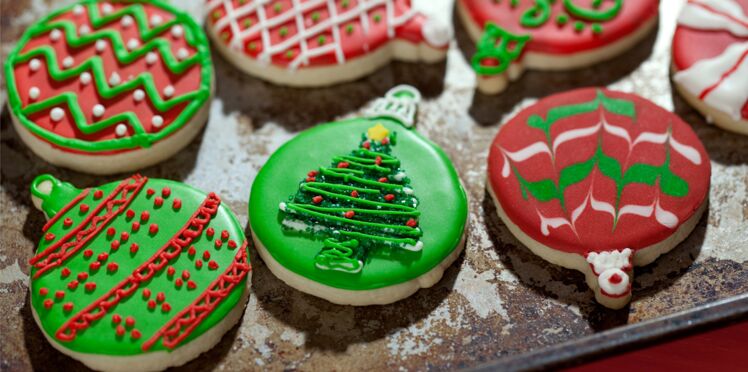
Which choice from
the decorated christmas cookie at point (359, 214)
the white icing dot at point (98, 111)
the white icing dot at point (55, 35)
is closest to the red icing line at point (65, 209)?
the white icing dot at point (98, 111)

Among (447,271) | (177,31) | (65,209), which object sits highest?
(177,31)

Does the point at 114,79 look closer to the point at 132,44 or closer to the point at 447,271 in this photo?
the point at 132,44

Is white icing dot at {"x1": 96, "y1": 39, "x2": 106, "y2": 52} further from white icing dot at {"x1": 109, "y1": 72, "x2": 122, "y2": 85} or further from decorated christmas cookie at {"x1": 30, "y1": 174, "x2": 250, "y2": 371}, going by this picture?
decorated christmas cookie at {"x1": 30, "y1": 174, "x2": 250, "y2": 371}

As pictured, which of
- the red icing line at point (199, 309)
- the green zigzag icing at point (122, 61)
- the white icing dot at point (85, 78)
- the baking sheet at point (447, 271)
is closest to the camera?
the red icing line at point (199, 309)

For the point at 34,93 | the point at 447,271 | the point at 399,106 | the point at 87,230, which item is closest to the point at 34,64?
the point at 34,93

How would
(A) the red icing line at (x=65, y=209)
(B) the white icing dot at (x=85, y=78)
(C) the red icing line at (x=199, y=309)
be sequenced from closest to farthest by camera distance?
1. (C) the red icing line at (x=199, y=309)
2. (A) the red icing line at (x=65, y=209)
3. (B) the white icing dot at (x=85, y=78)

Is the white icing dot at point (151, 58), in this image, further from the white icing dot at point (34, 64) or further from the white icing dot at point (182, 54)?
the white icing dot at point (34, 64)
